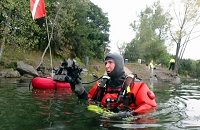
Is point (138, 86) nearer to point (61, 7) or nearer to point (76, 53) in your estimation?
point (61, 7)

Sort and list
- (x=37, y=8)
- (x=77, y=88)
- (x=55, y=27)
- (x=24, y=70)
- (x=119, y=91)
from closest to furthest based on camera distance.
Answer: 1. (x=119, y=91)
2. (x=77, y=88)
3. (x=37, y=8)
4. (x=24, y=70)
5. (x=55, y=27)

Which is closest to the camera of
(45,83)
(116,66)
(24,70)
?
(116,66)

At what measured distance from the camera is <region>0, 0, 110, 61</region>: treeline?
44.8 feet

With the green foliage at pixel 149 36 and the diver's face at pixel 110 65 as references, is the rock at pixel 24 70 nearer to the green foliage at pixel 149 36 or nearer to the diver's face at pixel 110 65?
the diver's face at pixel 110 65

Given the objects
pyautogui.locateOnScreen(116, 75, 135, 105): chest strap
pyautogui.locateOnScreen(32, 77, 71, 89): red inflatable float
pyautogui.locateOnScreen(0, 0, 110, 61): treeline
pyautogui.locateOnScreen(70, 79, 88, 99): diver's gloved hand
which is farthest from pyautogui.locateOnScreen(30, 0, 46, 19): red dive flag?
pyautogui.locateOnScreen(116, 75, 135, 105): chest strap

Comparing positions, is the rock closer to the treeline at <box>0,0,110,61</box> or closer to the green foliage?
the treeline at <box>0,0,110,61</box>

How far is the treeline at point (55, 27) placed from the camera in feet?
44.8

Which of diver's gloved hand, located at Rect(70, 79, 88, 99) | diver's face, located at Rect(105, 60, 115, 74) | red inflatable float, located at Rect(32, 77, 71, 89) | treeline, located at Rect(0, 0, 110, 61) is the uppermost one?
treeline, located at Rect(0, 0, 110, 61)

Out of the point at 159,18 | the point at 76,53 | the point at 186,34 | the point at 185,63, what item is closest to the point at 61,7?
the point at 76,53

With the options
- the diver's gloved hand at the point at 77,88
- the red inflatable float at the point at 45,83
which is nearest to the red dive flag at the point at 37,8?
the red inflatable float at the point at 45,83

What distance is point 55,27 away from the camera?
19672mm

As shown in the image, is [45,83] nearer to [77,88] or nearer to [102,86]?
[77,88]

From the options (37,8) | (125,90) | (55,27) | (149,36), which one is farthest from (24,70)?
(149,36)

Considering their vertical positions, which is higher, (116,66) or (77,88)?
(116,66)
